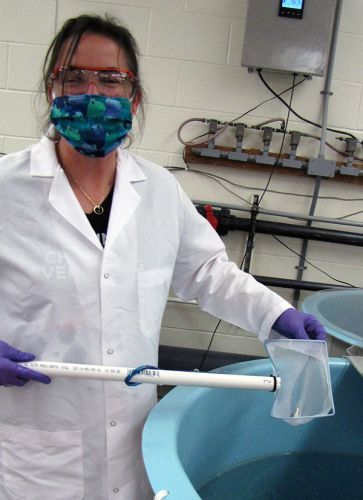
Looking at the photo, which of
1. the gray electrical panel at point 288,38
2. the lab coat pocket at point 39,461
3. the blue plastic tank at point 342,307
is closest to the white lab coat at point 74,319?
the lab coat pocket at point 39,461

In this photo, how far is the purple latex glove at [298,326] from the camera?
0.86 meters

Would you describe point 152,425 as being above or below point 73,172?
below

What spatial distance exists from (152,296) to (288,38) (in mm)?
1128

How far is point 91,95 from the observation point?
2.66 feet

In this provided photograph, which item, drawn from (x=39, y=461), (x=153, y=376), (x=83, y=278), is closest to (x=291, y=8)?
(x=83, y=278)

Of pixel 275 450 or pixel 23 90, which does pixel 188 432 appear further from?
pixel 23 90

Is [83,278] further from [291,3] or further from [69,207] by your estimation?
[291,3]

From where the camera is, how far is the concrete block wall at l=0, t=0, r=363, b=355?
1636 millimetres

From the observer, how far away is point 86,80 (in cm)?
82

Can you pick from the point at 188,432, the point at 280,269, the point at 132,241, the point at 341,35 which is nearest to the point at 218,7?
the point at 341,35

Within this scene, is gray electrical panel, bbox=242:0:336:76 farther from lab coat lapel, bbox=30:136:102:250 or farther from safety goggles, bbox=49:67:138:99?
lab coat lapel, bbox=30:136:102:250

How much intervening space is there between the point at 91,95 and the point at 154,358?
1.67 ft

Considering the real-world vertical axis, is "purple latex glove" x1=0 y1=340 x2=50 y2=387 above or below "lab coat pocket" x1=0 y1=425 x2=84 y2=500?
above

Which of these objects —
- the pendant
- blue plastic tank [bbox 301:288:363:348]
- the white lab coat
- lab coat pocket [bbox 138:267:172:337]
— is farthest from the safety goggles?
blue plastic tank [bbox 301:288:363:348]
